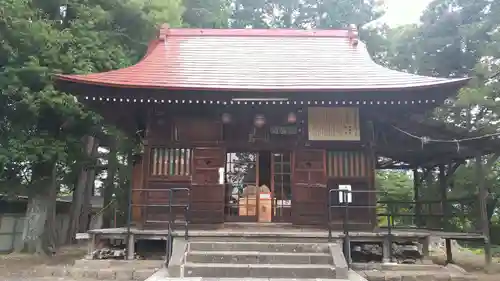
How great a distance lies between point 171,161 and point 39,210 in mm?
6384

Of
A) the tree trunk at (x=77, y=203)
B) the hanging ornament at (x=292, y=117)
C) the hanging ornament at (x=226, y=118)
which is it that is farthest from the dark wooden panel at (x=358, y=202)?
the tree trunk at (x=77, y=203)

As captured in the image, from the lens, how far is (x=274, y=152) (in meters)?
9.74

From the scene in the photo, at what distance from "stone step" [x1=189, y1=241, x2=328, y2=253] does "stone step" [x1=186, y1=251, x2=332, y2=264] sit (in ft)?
1.03

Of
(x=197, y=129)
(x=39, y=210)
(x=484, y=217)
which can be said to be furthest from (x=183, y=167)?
(x=484, y=217)

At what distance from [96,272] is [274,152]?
4.54 meters

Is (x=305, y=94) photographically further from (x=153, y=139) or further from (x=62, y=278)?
(x=62, y=278)

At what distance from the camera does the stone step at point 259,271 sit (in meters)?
6.32

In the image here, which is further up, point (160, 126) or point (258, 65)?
point (258, 65)

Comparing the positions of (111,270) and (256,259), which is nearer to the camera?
(256,259)

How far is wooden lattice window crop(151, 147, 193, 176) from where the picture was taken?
9.16 m

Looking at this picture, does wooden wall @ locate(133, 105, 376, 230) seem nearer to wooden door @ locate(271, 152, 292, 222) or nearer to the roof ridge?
wooden door @ locate(271, 152, 292, 222)

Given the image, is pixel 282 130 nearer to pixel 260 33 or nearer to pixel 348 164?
pixel 348 164

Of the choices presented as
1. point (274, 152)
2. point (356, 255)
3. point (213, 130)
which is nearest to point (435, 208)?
point (356, 255)

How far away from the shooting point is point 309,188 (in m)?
9.07
